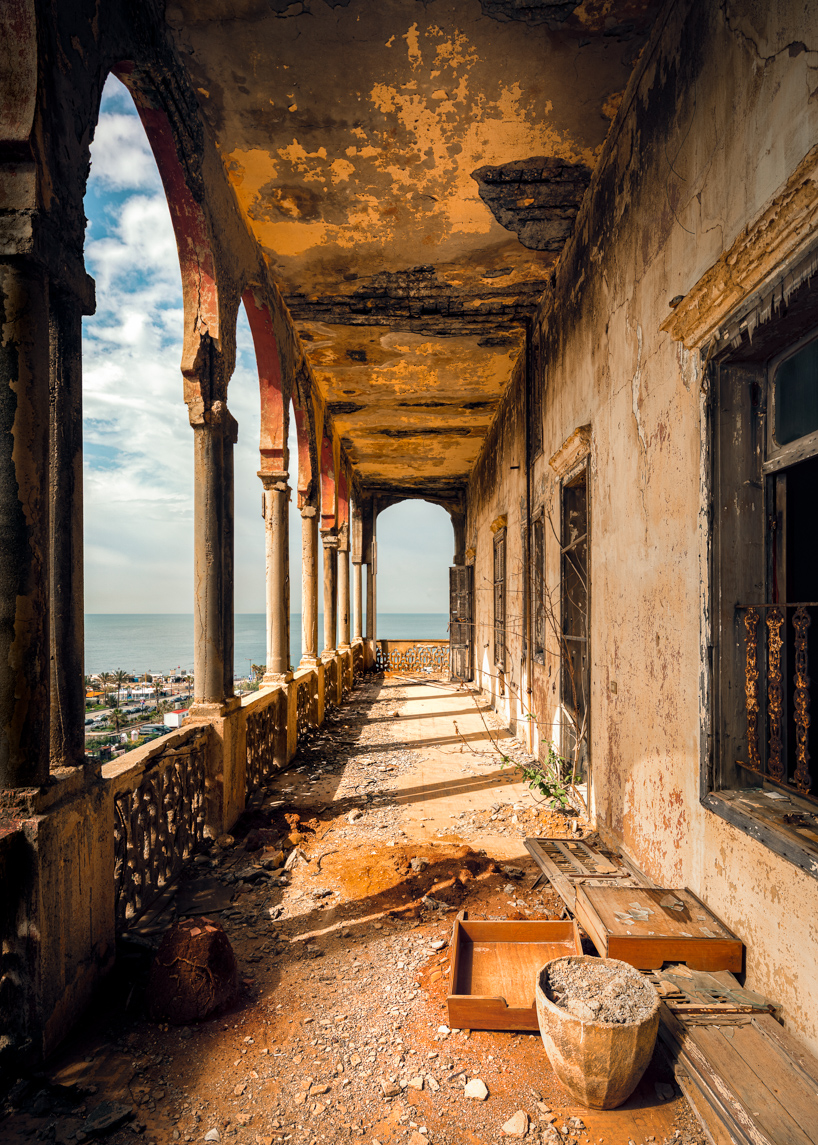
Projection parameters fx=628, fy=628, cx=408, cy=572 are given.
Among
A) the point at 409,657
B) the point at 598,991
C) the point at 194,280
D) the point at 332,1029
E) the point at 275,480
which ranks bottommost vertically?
the point at 409,657

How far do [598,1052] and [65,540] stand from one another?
2676 millimetres

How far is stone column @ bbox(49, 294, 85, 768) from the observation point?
258cm

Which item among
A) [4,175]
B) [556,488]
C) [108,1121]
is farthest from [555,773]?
[4,175]

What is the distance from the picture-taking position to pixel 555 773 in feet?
19.4

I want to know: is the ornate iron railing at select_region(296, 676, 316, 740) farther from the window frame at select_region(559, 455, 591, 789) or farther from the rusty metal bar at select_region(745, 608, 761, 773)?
the rusty metal bar at select_region(745, 608, 761, 773)

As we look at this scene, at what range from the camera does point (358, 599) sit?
56.0ft

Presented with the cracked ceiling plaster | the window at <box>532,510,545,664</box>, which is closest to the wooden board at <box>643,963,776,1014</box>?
the window at <box>532,510,545,664</box>

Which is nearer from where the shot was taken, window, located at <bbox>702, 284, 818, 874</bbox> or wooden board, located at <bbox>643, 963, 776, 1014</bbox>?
wooden board, located at <bbox>643, 963, 776, 1014</bbox>

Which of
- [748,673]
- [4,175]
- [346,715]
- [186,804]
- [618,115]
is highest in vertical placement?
[618,115]

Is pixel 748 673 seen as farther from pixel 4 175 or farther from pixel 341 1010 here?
pixel 4 175

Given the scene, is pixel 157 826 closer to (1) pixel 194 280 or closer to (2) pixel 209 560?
(2) pixel 209 560

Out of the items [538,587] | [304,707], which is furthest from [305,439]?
[538,587]

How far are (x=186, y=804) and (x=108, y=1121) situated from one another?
2138 millimetres

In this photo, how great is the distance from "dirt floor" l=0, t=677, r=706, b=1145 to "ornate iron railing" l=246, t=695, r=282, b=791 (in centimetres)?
67
